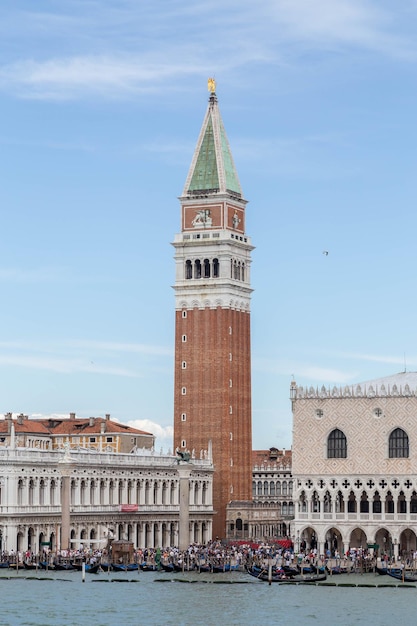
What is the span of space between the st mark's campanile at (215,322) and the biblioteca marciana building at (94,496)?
70.3 inches

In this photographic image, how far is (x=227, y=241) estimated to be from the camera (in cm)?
11356

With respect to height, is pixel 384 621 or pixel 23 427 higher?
pixel 23 427

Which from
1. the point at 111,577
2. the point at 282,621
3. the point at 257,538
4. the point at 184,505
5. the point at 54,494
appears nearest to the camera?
the point at 282,621

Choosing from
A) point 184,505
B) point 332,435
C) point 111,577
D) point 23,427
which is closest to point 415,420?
point 332,435

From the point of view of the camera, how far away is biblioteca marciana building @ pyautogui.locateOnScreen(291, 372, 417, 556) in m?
89.9

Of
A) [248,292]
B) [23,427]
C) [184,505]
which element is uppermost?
[248,292]

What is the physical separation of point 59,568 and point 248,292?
117ft

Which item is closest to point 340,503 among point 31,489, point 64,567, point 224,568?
point 224,568

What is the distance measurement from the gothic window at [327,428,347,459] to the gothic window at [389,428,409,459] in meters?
2.61

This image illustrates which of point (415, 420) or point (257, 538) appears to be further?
point (257, 538)

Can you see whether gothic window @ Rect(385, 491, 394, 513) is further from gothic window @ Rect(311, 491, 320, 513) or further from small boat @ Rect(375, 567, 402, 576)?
small boat @ Rect(375, 567, 402, 576)

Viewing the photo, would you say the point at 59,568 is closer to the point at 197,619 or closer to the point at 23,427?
the point at 197,619

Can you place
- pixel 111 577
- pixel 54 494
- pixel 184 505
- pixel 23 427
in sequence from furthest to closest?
pixel 23 427 → pixel 54 494 → pixel 184 505 → pixel 111 577

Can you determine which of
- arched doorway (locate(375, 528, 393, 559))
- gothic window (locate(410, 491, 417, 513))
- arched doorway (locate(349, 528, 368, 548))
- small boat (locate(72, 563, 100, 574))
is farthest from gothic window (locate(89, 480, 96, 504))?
gothic window (locate(410, 491, 417, 513))
